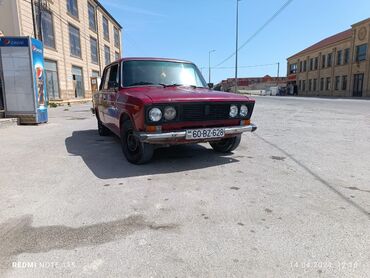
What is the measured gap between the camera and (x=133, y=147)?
4.88 m

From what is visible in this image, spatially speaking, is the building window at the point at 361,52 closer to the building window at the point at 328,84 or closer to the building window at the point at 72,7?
the building window at the point at 328,84

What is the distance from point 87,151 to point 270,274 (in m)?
4.76

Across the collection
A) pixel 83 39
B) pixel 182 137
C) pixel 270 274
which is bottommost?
pixel 270 274

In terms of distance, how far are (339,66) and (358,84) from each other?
5.57 meters

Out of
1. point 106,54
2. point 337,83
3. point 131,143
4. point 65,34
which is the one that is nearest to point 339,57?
point 337,83

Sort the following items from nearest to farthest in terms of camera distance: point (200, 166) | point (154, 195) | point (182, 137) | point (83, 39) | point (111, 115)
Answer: point (154, 195)
point (182, 137)
point (200, 166)
point (111, 115)
point (83, 39)

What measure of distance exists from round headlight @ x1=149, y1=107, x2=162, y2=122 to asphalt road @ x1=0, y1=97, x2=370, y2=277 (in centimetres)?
83

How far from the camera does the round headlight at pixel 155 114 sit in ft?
13.3

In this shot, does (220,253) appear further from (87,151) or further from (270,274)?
(87,151)

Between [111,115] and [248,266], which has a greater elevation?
[111,115]

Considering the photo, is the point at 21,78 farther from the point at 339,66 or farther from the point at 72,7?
the point at 339,66

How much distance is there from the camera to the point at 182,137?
4199 millimetres

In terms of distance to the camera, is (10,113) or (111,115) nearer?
(111,115)

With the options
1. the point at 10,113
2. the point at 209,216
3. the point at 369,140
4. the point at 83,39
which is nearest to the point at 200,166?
the point at 209,216
